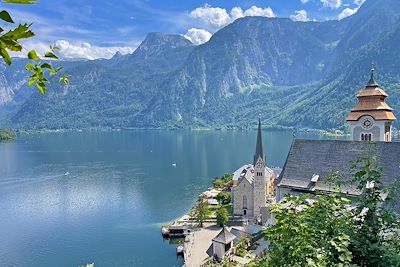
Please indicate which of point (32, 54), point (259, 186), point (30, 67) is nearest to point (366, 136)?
point (259, 186)

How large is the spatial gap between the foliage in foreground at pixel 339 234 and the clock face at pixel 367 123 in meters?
29.5

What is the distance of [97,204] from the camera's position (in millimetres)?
61906

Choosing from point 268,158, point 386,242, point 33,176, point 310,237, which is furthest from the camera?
point 268,158

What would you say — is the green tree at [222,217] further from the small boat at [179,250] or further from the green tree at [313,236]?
the green tree at [313,236]

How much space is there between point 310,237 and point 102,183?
246 feet

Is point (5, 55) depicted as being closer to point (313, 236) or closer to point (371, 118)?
point (313, 236)

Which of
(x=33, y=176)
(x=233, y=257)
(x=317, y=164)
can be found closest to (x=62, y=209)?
(x=33, y=176)

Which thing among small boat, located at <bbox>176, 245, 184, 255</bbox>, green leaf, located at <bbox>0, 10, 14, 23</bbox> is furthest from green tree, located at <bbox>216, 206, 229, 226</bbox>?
green leaf, located at <bbox>0, 10, 14, 23</bbox>

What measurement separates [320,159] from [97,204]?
143ft

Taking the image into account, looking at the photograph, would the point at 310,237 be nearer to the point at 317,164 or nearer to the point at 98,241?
the point at 317,164

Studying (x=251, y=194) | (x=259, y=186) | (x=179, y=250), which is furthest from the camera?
(x=251, y=194)

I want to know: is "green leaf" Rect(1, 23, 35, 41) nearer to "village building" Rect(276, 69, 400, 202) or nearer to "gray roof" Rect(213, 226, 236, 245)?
"village building" Rect(276, 69, 400, 202)

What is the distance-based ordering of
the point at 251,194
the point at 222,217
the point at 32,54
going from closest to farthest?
the point at 32,54
the point at 222,217
the point at 251,194

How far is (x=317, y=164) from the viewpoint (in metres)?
27.3
